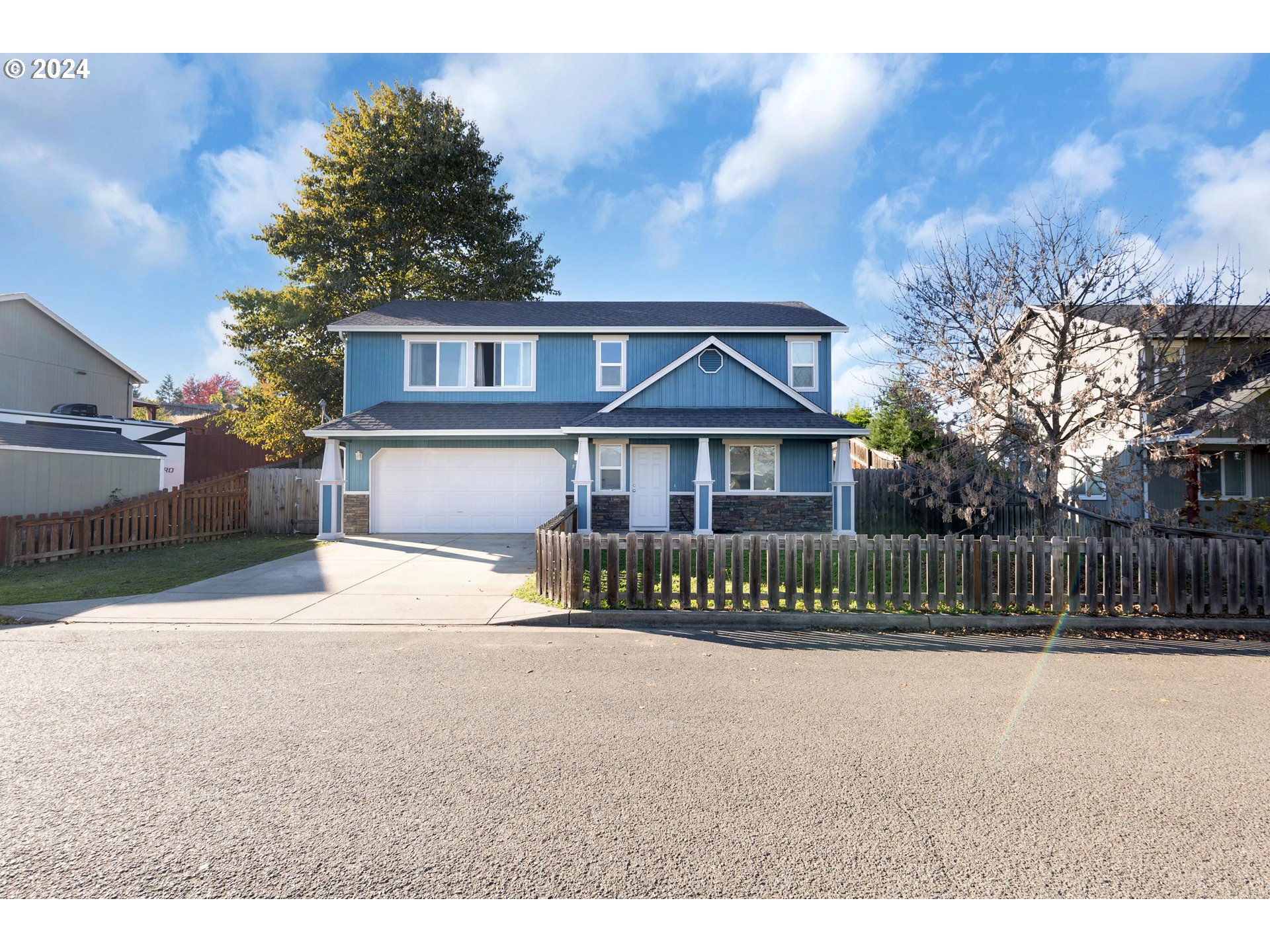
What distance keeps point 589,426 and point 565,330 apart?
172 inches

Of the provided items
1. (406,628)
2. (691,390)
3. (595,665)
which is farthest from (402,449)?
(595,665)

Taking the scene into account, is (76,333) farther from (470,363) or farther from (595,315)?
(595,315)

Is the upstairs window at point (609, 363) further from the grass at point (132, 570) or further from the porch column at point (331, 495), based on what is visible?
the grass at point (132, 570)

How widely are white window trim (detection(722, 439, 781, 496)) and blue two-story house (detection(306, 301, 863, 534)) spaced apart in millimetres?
43

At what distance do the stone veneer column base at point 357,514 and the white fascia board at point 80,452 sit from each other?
18.5ft

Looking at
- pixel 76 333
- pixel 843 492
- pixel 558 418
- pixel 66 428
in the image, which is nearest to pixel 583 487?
pixel 558 418

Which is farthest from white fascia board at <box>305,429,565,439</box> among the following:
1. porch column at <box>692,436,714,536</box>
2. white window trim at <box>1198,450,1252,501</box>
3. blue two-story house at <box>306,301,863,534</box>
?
white window trim at <box>1198,450,1252,501</box>

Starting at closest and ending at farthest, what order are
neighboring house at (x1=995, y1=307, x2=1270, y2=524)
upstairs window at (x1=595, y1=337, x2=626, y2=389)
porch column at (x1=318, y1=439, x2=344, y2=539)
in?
neighboring house at (x1=995, y1=307, x2=1270, y2=524) → porch column at (x1=318, y1=439, x2=344, y2=539) → upstairs window at (x1=595, y1=337, x2=626, y2=389)

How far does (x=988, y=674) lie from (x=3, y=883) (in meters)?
7.01

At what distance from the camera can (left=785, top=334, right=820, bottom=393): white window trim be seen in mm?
19547

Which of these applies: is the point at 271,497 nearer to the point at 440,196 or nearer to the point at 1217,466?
the point at 440,196

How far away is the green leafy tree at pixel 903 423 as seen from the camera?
1244 centimetres

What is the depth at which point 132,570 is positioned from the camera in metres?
12.0

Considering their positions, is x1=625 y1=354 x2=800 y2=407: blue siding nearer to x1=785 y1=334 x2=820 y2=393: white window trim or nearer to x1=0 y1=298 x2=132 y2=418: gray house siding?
x1=785 y1=334 x2=820 y2=393: white window trim
